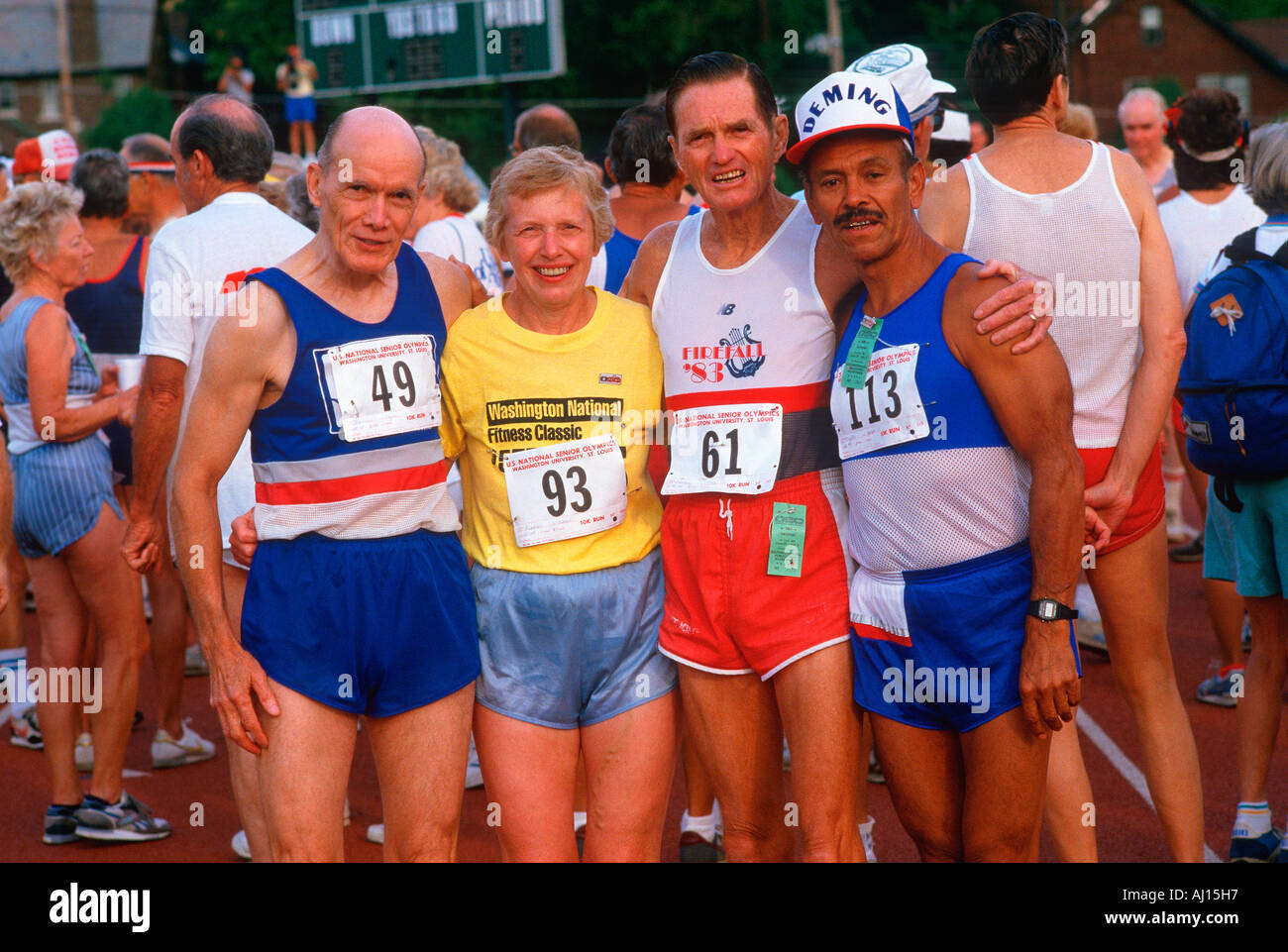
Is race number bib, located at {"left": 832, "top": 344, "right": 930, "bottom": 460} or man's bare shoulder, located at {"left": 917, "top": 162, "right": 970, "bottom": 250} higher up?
man's bare shoulder, located at {"left": 917, "top": 162, "right": 970, "bottom": 250}

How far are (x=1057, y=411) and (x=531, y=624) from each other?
4.21 feet

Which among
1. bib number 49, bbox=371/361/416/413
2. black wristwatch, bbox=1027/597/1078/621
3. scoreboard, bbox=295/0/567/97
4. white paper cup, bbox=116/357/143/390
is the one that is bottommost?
black wristwatch, bbox=1027/597/1078/621

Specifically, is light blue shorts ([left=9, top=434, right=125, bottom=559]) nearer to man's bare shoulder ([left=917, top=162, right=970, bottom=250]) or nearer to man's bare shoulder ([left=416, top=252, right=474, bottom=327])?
man's bare shoulder ([left=416, top=252, right=474, bottom=327])

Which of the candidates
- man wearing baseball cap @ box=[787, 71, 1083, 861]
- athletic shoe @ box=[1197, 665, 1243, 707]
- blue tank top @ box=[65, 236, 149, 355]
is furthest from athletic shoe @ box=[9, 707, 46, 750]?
athletic shoe @ box=[1197, 665, 1243, 707]

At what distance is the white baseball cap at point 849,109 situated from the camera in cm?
299

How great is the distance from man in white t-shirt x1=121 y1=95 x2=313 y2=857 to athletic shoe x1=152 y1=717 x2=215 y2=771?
1.97m

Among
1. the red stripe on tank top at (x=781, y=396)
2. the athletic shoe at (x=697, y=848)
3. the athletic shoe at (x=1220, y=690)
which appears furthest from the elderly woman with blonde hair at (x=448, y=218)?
the athletic shoe at (x=1220, y=690)

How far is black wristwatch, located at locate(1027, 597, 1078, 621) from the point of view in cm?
293

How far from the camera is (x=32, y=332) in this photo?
16.4 feet

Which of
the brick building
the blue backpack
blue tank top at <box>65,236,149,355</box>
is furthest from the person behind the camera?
the brick building

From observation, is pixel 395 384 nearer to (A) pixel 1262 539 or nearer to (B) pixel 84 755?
(A) pixel 1262 539

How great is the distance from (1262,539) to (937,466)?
1.84 metres

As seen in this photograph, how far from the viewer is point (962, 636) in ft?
9.84
